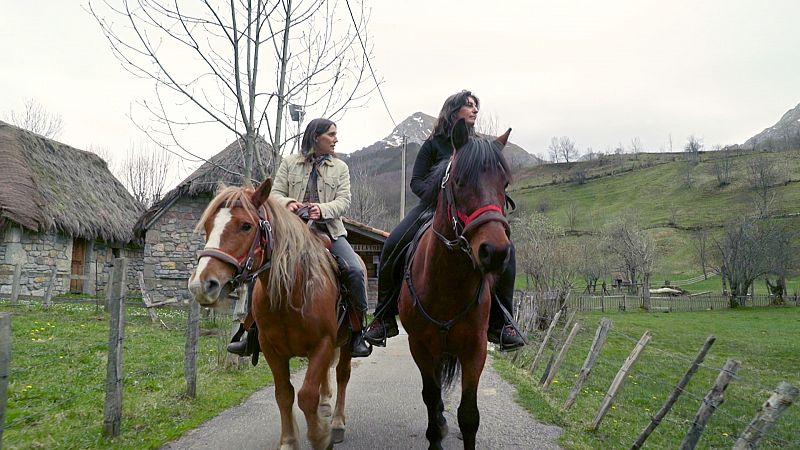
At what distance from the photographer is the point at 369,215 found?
3291cm

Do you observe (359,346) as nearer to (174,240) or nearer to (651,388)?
(651,388)

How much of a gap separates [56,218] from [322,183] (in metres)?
18.6

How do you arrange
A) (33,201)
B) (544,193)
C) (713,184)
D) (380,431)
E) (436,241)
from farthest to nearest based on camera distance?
(544,193), (713,184), (33,201), (380,431), (436,241)

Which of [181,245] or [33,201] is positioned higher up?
[33,201]

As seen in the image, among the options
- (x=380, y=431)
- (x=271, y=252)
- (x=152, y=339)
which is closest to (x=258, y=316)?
(x=271, y=252)

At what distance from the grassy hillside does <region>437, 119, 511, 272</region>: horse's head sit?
57.8 m

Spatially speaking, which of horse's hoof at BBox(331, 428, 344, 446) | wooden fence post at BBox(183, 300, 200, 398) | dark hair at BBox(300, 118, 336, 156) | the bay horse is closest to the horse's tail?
the bay horse

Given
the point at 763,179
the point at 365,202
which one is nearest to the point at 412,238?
the point at 365,202

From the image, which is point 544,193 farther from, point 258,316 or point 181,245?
point 258,316

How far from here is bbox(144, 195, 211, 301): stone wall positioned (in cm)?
1877

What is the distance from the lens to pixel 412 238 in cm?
465

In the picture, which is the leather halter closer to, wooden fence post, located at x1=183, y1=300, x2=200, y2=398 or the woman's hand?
the woman's hand

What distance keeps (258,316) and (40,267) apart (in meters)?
19.0

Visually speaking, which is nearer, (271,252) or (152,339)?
(271,252)
